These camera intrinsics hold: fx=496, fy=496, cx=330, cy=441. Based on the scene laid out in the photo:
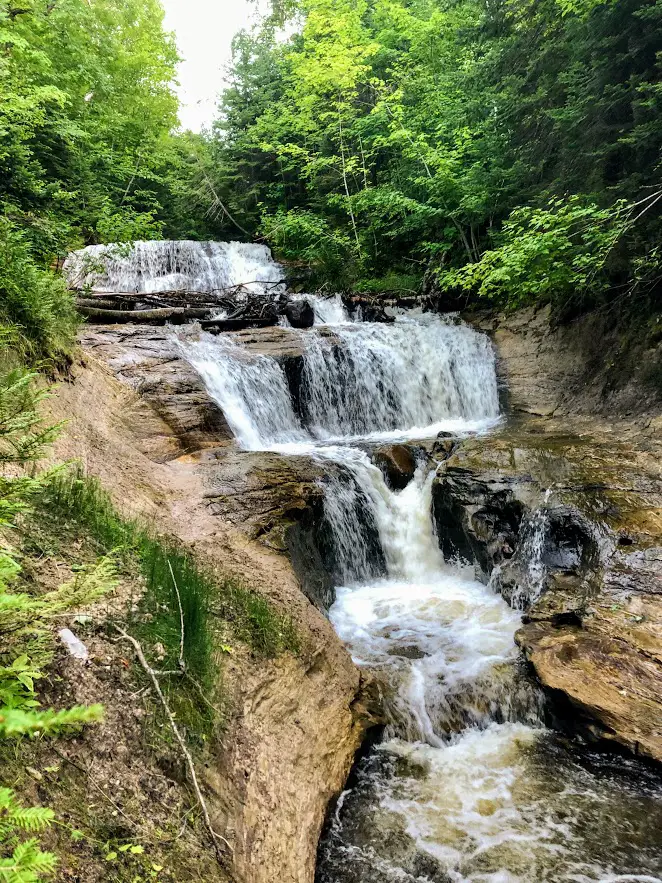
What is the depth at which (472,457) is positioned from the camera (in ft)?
24.8

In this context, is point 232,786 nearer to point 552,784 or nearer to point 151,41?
point 552,784

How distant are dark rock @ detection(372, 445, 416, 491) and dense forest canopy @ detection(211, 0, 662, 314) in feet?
10.4

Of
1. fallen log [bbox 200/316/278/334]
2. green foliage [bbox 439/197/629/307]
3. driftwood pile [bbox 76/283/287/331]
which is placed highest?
driftwood pile [bbox 76/283/287/331]

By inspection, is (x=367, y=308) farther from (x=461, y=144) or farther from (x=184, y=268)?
(x=184, y=268)

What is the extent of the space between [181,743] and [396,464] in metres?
5.78

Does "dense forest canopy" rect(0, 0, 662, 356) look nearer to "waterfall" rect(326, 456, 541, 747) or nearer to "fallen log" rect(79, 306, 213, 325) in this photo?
"fallen log" rect(79, 306, 213, 325)

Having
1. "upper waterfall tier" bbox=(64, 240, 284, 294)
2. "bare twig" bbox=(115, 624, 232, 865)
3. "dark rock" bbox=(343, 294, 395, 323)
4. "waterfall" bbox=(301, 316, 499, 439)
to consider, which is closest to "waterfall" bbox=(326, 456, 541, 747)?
"waterfall" bbox=(301, 316, 499, 439)

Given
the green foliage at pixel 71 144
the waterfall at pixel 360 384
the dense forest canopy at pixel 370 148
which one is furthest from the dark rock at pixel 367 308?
the green foliage at pixel 71 144

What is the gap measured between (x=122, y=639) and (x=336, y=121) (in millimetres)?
19401

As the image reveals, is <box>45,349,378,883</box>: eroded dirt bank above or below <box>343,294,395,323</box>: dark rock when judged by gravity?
below

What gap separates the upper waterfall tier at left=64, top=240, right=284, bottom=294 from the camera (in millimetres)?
14844

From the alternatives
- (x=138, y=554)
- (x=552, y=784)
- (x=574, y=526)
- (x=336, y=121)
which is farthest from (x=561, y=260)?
(x=336, y=121)

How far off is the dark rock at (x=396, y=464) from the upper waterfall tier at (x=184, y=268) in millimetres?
7926

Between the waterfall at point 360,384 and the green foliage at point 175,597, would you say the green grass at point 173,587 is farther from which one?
the waterfall at point 360,384
